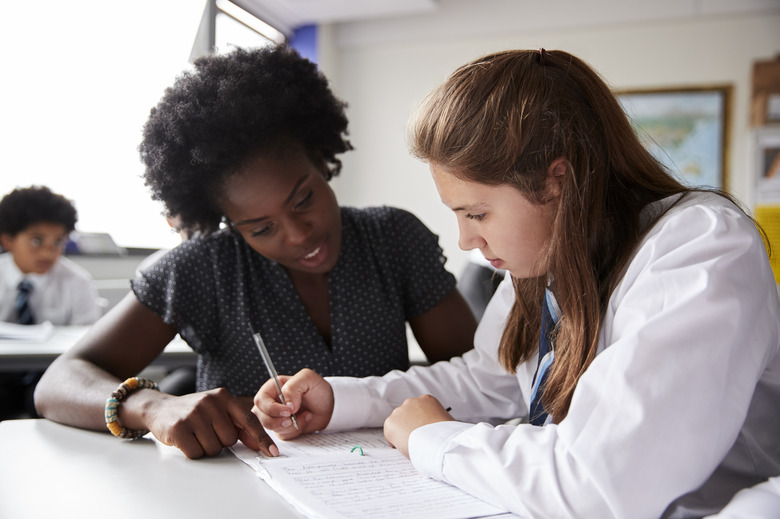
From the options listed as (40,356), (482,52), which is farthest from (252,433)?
(482,52)

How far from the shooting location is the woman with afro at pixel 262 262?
52.8 inches

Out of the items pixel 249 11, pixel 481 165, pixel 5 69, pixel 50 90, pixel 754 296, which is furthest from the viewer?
pixel 249 11

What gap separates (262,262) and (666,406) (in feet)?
3.22

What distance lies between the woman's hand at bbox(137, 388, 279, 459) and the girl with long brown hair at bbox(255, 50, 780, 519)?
0.24ft

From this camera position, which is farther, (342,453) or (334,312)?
(334,312)

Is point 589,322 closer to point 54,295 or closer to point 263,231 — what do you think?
point 263,231

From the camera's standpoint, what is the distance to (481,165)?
0.90m

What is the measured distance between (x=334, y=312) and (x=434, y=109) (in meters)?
0.61

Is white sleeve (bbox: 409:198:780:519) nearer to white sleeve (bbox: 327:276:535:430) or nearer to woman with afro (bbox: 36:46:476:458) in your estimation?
white sleeve (bbox: 327:276:535:430)

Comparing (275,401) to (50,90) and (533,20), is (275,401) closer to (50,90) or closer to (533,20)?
(50,90)

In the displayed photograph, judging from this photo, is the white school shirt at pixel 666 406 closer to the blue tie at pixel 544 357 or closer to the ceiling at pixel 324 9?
the blue tie at pixel 544 357

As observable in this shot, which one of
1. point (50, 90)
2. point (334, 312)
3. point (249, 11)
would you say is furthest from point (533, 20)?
point (334, 312)

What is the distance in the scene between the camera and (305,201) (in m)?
1.35

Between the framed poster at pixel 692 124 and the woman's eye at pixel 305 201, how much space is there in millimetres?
4411
